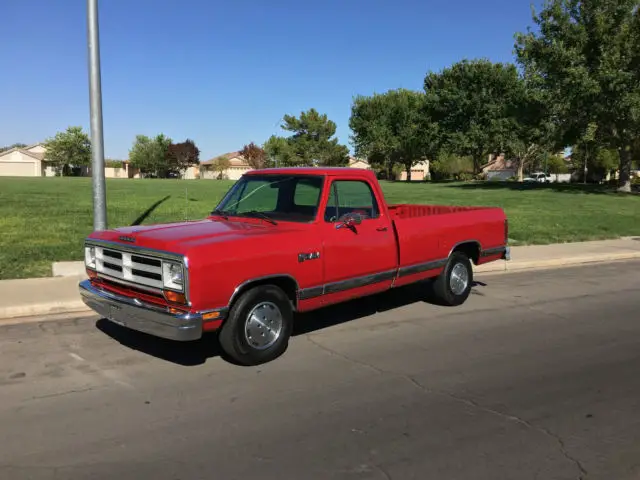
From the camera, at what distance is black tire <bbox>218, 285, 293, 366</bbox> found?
4.98 m

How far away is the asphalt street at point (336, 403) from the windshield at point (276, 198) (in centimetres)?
140

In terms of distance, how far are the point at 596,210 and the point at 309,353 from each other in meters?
21.6

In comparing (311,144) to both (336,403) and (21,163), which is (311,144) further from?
(336,403)

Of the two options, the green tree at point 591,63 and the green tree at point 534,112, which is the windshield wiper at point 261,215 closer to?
the green tree at point 591,63

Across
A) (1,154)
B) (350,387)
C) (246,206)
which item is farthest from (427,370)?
(1,154)

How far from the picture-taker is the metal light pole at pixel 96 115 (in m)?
9.07

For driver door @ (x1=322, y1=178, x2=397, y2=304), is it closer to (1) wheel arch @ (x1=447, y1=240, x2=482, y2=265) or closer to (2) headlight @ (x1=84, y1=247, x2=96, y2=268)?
(1) wheel arch @ (x1=447, y1=240, x2=482, y2=265)

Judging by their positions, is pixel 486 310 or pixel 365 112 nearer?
pixel 486 310

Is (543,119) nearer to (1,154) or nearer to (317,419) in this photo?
(317,419)

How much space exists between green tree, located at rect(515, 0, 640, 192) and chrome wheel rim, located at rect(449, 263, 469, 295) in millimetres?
25512

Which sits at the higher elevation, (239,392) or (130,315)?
(130,315)

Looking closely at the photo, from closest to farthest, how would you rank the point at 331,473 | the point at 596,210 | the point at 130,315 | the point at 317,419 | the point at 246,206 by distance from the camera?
the point at 331,473, the point at 317,419, the point at 130,315, the point at 246,206, the point at 596,210

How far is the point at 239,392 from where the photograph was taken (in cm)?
462

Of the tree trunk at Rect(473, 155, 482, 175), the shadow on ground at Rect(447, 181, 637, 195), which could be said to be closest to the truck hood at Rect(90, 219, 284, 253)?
the shadow on ground at Rect(447, 181, 637, 195)
